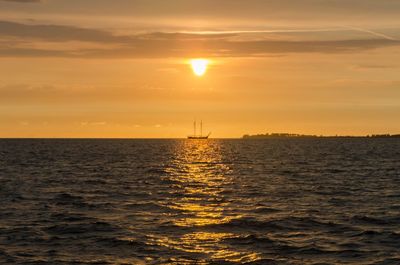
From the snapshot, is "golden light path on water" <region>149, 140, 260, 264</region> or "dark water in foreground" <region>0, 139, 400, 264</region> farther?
"golden light path on water" <region>149, 140, 260, 264</region>

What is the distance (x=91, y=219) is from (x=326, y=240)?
50.6 ft

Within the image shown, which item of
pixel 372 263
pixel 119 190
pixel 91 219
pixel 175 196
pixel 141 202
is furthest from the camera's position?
pixel 119 190

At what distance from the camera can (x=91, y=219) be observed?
128 feet

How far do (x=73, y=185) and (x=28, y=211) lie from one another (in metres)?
21.1

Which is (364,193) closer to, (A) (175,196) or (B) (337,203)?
(B) (337,203)

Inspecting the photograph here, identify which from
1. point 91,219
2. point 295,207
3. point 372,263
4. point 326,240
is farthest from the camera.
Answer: point 295,207

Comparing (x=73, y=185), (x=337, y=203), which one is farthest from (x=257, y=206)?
(x=73, y=185)

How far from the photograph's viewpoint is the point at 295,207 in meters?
45.1

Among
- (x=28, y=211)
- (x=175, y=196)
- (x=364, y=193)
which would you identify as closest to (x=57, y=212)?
(x=28, y=211)

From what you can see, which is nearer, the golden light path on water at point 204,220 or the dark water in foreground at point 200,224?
the dark water in foreground at point 200,224

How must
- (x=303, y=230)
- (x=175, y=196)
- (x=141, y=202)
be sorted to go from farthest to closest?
(x=175, y=196) → (x=141, y=202) → (x=303, y=230)

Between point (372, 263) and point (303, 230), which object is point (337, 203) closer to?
point (303, 230)

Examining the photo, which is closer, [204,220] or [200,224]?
[200,224]

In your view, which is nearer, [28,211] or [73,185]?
[28,211]
